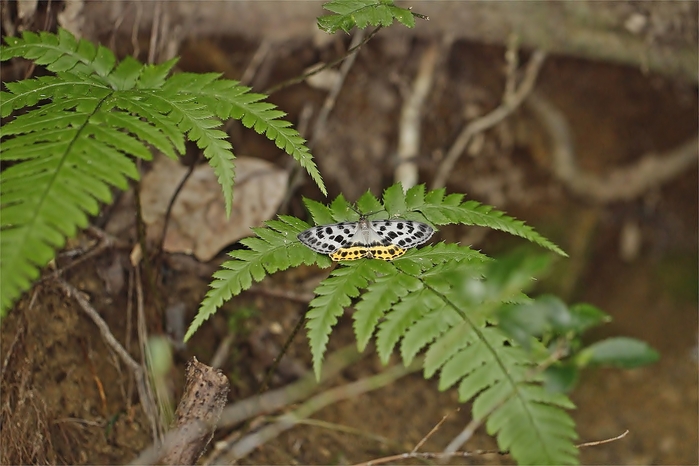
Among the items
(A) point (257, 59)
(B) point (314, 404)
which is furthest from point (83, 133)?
(A) point (257, 59)

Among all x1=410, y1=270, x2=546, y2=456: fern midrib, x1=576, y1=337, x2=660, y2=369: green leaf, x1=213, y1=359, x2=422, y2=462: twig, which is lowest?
x1=213, y1=359, x2=422, y2=462: twig

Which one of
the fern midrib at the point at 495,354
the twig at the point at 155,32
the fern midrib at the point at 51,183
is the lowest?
the fern midrib at the point at 495,354

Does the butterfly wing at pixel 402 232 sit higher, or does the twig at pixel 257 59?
the twig at pixel 257 59

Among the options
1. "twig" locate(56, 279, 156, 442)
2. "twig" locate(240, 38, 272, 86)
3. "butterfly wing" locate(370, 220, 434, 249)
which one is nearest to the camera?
"butterfly wing" locate(370, 220, 434, 249)

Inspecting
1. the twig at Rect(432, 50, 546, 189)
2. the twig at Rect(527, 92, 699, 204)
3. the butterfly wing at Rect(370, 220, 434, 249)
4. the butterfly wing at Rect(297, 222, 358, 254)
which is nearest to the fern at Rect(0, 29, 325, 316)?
the butterfly wing at Rect(297, 222, 358, 254)

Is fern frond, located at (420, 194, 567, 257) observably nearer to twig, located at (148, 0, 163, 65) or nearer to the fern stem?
the fern stem

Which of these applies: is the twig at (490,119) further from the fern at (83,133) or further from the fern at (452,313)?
A: the fern at (83,133)

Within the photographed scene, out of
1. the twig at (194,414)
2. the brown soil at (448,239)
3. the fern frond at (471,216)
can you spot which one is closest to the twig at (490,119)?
the brown soil at (448,239)
